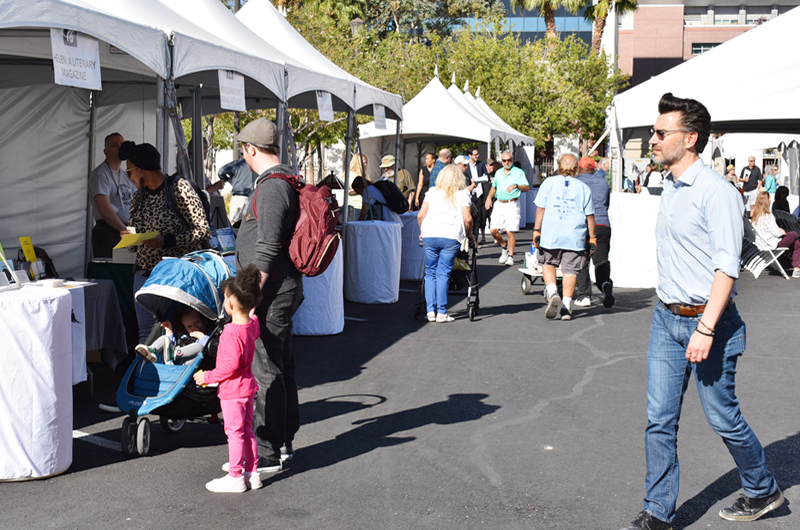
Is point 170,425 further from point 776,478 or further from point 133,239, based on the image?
point 776,478

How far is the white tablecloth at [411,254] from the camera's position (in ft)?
43.7

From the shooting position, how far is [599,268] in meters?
11.5

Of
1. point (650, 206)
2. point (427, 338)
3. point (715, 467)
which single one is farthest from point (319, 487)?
point (650, 206)

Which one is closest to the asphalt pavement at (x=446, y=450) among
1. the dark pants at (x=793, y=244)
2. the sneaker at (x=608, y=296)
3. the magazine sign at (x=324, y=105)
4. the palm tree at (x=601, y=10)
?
the sneaker at (x=608, y=296)

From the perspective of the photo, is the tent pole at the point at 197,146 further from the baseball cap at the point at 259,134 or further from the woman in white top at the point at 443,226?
the baseball cap at the point at 259,134

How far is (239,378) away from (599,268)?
25.6 feet

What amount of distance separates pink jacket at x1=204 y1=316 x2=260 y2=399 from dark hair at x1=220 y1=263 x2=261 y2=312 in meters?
0.13

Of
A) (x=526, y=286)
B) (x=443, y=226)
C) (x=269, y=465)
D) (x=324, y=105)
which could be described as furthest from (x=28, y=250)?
(x=526, y=286)

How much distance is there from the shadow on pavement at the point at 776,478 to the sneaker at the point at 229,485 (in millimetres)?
2198

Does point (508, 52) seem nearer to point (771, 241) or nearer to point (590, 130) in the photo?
point (590, 130)

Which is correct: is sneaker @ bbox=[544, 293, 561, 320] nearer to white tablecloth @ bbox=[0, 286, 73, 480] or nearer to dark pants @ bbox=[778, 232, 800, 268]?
dark pants @ bbox=[778, 232, 800, 268]

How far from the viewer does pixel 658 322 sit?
4.00 metres

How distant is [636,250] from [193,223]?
8.07 meters

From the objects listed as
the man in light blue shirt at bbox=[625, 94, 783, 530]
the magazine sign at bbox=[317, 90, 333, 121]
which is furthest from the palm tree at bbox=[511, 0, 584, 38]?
the man in light blue shirt at bbox=[625, 94, 783, 530]
